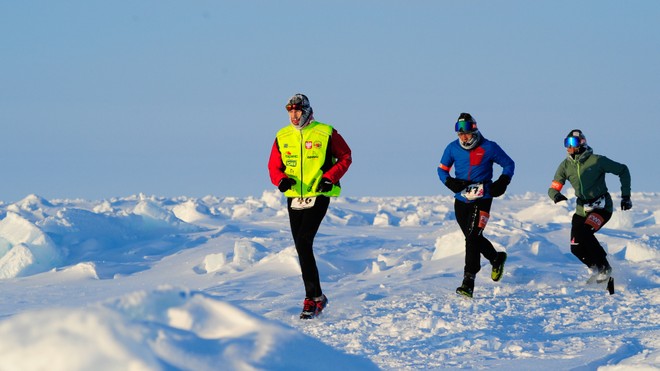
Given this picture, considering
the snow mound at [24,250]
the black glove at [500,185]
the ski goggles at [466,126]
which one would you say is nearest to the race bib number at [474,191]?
the black glove at [500,185]

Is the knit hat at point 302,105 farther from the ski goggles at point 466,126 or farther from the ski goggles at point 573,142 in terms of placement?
the ski goggles at point 573,142

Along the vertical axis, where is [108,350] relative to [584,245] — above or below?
above

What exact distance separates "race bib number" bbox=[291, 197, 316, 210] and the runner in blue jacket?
5.45ft

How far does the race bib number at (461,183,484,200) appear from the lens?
822cm

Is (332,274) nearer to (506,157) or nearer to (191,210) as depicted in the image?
(506,157)

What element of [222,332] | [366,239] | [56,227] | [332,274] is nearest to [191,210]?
[56,227]

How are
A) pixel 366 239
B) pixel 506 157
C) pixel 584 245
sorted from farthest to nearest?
pixel 366 239 < pixel 584 245 < pixel 506 157

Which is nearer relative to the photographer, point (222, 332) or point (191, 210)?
point (222, 332)

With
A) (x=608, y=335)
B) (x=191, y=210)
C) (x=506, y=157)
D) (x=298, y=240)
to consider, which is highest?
(x=506, y=157)

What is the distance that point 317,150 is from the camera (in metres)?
7.32

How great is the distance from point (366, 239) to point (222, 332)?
15.6 metres

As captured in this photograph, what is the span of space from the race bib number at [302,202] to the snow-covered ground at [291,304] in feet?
3.26

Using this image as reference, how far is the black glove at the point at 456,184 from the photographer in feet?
27.1

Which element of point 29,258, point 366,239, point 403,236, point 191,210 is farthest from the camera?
point 191,210
